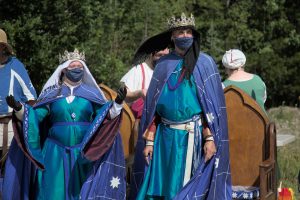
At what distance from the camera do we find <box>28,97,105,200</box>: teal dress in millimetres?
5832

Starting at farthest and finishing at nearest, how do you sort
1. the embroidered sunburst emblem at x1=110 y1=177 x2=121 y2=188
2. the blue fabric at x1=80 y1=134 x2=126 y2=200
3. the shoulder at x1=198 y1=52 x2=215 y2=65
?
the embroidered sunburst emblem at x1=110 y1=177 x2=121 y2=188 → the blue fabric at x1=80 y1=134 x2=126 y2=200 → the shoulder at x1=198 y1=52 x2=215 y2=65

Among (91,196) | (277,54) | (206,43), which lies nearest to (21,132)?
(91,196)

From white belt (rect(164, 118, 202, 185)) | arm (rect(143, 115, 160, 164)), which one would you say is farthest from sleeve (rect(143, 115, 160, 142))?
white belt (rect(164, 118, 202, 185))

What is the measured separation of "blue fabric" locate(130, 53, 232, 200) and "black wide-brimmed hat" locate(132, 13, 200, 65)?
0.75 feet

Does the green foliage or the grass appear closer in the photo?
the grass

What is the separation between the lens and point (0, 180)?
6.18 metres

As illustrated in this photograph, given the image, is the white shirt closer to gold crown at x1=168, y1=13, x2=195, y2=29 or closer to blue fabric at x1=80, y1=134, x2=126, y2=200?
blue fabric at x1=80, y1=134, x2=126, y2=200

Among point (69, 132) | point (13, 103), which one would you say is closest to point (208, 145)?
point (69, 132)

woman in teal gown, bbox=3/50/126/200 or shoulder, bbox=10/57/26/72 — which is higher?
shoulder, bbox=10/57/26/72

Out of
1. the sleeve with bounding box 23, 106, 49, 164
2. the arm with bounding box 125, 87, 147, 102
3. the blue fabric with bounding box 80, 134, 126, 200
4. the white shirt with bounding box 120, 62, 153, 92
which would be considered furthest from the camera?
the white shirt with bounding box 120, 62, 153, 92

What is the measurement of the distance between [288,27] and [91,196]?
16.5 metres

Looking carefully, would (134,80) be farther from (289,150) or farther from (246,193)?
(289,150)

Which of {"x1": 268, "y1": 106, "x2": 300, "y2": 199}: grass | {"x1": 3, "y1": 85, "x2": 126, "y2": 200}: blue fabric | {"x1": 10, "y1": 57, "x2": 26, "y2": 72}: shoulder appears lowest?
{"x1": 268, "y1": 106, "x2": 300, "y2": 199}: grass

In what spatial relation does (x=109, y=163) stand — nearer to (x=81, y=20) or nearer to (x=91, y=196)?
(x=91, y=196)
